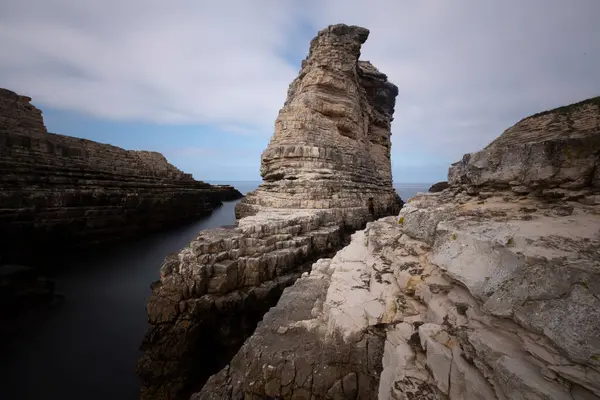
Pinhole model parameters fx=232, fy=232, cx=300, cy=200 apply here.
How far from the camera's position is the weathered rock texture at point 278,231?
6.11 meters

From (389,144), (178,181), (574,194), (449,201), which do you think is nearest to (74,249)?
(178,181)

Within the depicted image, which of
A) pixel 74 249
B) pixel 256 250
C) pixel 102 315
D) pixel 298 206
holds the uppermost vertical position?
pixel 298 206

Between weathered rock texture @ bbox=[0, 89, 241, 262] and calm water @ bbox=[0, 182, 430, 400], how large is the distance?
2.19 m

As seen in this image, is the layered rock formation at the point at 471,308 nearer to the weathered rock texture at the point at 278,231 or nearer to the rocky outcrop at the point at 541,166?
the rocky outcrop at the point at 541,166

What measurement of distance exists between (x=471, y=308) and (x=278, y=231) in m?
7.11

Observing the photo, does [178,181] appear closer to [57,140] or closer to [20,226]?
[57,140]

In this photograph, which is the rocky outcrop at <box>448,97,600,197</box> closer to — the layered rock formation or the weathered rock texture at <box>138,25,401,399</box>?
the layered rock formation

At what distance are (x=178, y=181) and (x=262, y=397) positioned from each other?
2393 centimetres

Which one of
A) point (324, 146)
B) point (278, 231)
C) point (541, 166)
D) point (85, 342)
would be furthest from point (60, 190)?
point (541, 166)

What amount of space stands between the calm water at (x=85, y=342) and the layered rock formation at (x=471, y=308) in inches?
217

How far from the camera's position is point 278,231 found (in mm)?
9000

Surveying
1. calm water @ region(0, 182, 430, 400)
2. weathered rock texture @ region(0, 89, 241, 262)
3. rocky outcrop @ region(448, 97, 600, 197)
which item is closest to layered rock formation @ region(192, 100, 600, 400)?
rocky outcrop @ region(448, 97, 600, 197)

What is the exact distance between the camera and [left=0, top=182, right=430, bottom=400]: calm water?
6062 millimetres

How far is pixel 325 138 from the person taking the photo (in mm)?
15180
